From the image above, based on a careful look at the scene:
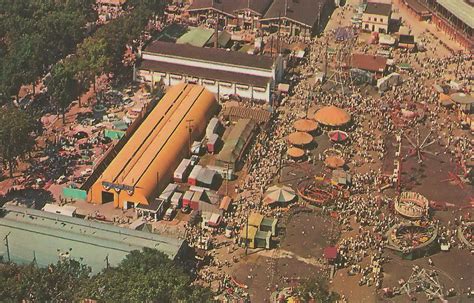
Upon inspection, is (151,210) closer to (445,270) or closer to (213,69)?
(445,270)

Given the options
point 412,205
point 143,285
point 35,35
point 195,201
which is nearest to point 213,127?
point 195,201

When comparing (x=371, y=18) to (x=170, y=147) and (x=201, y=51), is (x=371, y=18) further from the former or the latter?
(x=170, y=147)

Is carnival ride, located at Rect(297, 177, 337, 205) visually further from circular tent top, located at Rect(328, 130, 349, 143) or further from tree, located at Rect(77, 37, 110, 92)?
tree, located at Rect(77, 37, 110, 92)

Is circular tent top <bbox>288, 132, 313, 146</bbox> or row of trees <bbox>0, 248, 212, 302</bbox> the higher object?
row of trees <bbox>0, 248, 212, 302</bbox>

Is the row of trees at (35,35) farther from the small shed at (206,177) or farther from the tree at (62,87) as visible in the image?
the small shed at (206,177)

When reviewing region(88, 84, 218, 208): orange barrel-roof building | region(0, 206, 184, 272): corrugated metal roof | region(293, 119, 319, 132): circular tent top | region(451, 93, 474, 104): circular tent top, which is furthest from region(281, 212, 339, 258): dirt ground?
region(451, 93, 474, 104): circular tent top

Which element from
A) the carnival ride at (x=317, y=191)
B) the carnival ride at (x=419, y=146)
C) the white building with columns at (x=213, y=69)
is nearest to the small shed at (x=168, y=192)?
the carnival ride at (x=317, y=191)
